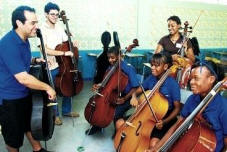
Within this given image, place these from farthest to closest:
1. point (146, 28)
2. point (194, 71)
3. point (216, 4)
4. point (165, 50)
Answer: point (216, 4) < point (146, 28) < point (165, 50) < point (194, 71)

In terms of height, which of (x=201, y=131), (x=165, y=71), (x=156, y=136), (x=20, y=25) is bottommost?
(x=156, y=136)

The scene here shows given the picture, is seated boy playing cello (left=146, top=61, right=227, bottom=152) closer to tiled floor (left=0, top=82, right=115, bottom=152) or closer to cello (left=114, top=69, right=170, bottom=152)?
cello (left=114, top=69, right=170, bottom=152)

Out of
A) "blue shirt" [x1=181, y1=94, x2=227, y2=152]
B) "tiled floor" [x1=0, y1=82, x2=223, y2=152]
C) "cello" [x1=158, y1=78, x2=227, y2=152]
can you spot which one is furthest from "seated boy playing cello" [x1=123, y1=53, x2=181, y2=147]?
"blue shirt" [x1=181, y1=94, x2=227, y2=152]

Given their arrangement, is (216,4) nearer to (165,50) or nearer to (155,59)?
(165,50)

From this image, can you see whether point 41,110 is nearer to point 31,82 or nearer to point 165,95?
A: point 31,82

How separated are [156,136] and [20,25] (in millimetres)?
1532

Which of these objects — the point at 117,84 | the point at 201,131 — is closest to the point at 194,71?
the point at 201,131

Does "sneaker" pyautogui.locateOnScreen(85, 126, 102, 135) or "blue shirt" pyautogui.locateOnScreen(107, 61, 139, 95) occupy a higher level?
"blue shirt" pyautogui.locateOnScreen(107, 61, 139, 95)

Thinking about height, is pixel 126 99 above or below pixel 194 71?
below

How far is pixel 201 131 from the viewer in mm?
1808

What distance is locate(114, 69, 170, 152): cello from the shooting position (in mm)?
2262

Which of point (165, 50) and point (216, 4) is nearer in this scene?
point (165, 50)

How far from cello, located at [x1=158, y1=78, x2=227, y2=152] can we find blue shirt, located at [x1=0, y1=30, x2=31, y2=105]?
128 cm

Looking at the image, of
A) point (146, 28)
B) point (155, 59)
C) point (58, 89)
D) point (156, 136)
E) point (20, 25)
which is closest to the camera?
point (20, 25)
